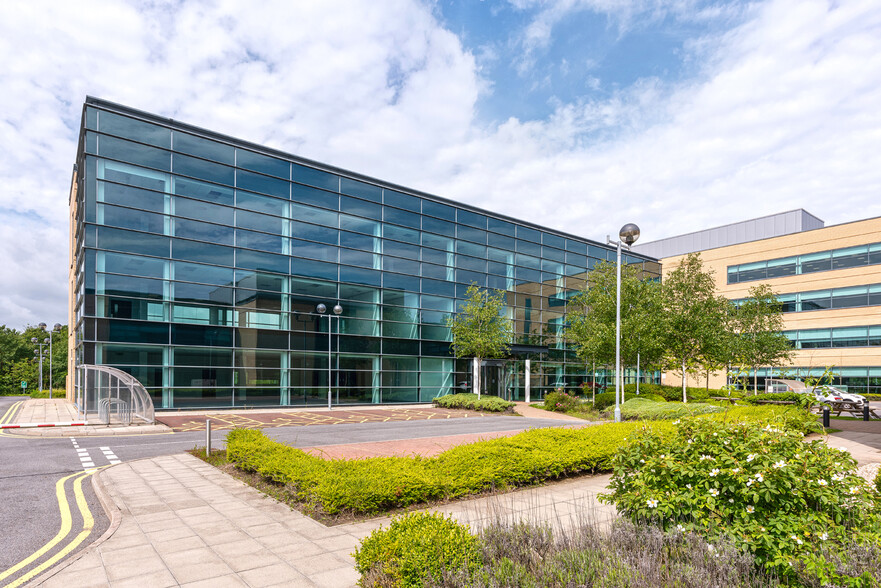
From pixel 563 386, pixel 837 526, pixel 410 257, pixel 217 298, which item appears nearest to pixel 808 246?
pixel 563 386

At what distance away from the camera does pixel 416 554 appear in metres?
4.69

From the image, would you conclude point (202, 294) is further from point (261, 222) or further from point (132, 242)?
point (261, 222)

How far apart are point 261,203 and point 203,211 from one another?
3.44 metres

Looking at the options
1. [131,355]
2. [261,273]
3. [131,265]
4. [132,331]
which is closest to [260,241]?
[261,273]

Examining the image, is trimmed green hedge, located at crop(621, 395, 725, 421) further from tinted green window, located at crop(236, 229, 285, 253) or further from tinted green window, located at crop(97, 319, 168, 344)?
tinted green window, located at crop(97, 319, 168, 344)

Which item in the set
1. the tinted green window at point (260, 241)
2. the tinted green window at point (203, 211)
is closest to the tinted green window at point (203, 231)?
the tinted green window at point (203, 211)

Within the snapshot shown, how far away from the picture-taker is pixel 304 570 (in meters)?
5.97

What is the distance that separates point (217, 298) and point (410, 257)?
13.8 m

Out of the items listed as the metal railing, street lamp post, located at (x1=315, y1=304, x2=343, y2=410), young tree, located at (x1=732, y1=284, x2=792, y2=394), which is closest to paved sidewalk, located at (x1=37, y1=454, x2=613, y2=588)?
the metal railing

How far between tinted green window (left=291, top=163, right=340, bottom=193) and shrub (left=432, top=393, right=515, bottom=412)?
16.2 metres

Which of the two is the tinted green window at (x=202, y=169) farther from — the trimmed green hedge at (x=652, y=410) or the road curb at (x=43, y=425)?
the trimmed green hedge at (x=652, y=410)

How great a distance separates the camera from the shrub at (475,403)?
3225 cm

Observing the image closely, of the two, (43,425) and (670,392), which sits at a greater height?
(43,425)

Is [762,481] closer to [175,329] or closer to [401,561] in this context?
[401,561]
